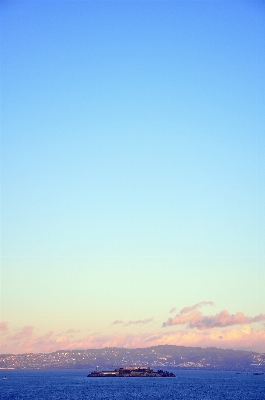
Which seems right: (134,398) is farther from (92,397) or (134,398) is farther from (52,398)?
(52,398)

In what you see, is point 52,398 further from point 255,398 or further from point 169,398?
point 255,398

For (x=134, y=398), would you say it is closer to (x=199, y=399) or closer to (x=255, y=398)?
(x=199, y=399)

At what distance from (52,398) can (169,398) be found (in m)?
27.8

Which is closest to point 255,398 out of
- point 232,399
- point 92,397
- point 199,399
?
point 232,399

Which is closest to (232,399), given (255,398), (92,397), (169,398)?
(255,398)

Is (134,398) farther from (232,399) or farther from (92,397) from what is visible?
(232,399)

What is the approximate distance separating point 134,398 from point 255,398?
30.7m

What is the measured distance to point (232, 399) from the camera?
443 feet

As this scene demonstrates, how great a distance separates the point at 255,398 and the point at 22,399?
5686 centimetres

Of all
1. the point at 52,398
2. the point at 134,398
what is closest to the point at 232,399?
the point at 134,398

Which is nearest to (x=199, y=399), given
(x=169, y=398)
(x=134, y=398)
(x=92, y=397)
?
(x=169, y=398)

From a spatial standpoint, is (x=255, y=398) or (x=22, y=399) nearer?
(x=22, y=399)

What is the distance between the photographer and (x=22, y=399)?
423ft

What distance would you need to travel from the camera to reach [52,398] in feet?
430
